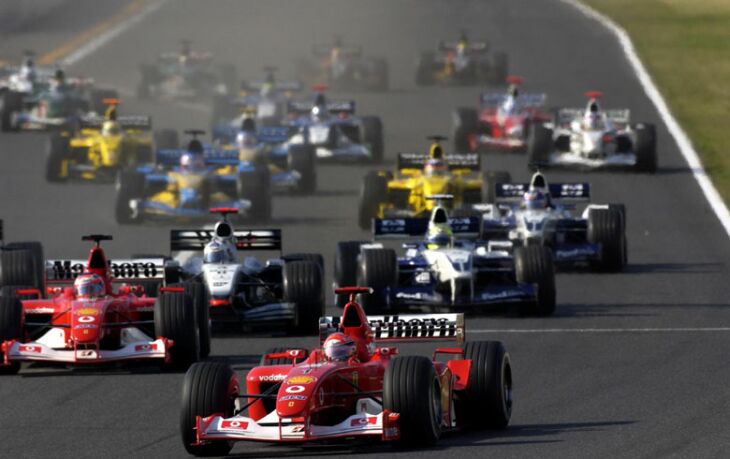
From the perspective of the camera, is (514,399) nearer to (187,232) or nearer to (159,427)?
(159,427)

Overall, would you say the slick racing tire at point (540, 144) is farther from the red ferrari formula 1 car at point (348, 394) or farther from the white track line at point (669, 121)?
the red ferrari formula 1 car at point (348, 394)

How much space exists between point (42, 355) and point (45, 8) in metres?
73.4

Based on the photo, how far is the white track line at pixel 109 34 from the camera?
267 ft

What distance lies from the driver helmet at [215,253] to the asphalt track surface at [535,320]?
143cm

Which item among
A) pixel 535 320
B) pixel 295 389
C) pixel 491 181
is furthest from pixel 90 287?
pixel 491 181

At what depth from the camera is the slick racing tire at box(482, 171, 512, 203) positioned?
131 ft

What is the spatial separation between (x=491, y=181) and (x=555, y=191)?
3559 mm

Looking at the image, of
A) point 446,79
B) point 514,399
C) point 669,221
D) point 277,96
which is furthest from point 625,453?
point 446,79

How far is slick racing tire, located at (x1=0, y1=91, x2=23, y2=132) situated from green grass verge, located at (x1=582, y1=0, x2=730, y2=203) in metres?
18.1

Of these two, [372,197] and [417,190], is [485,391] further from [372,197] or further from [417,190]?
[372,197]

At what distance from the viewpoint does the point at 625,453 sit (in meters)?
20.2

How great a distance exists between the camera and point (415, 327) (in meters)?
22.8

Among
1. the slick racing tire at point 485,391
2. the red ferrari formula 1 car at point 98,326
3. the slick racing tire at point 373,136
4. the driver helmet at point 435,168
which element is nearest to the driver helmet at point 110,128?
the slick racing tire at point 373,136

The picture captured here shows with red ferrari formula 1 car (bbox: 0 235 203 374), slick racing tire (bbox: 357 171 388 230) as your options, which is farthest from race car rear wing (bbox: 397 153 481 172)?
red ferrari formula 1 car (bbox: 0 235 203 374)
